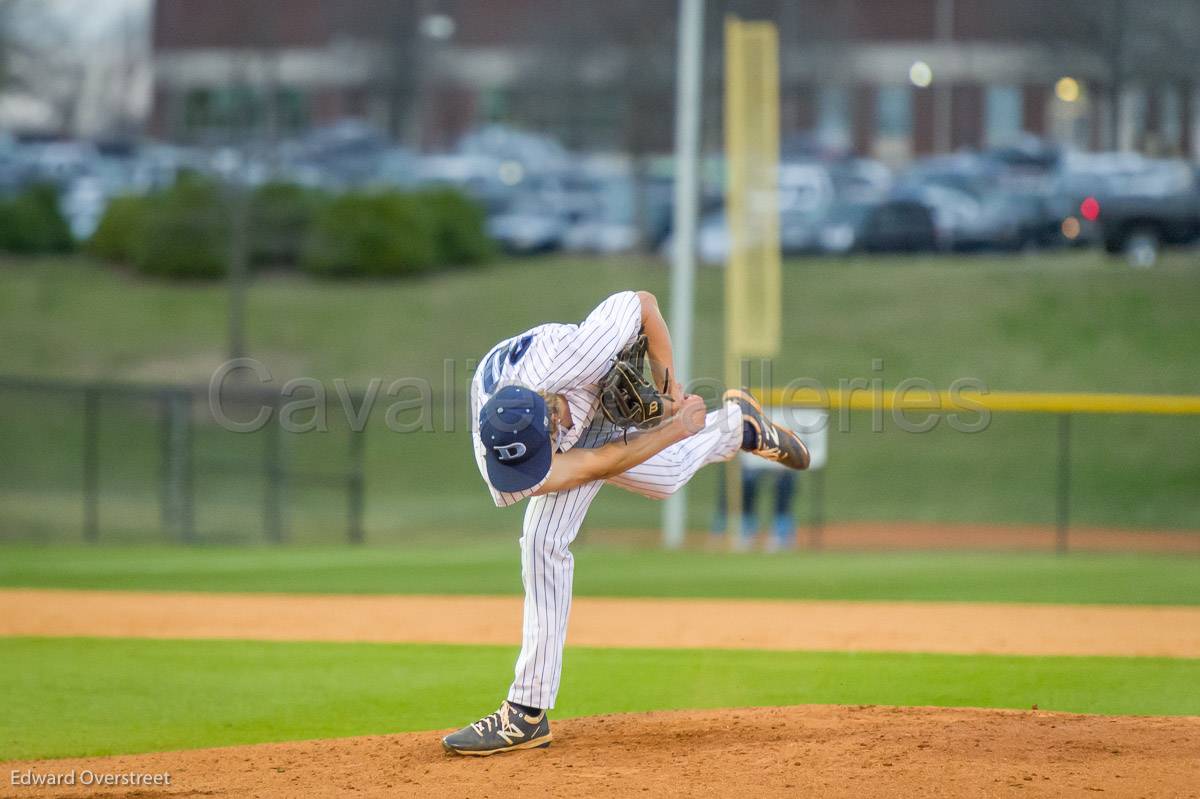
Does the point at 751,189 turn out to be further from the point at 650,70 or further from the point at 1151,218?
the point at 650,70

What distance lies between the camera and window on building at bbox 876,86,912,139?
40531 mm

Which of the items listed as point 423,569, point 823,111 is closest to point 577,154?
point 823,111

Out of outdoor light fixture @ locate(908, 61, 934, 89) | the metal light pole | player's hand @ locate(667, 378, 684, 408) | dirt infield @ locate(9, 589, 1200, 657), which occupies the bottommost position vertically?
dirt infield @ locate(9, 589, 1200, 657)

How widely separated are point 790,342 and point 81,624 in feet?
66.8

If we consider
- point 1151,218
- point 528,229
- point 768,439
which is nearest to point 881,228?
point 1151,218

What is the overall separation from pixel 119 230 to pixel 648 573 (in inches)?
944

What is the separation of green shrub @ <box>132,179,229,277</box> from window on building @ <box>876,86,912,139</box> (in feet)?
64.6

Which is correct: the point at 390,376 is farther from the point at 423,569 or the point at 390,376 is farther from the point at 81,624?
the point at 81,624

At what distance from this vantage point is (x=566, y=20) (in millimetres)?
35656

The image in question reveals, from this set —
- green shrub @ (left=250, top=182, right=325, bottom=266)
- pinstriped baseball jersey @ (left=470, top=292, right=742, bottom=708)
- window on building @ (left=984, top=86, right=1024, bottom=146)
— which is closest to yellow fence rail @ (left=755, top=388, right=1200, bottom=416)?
pinstriped baseball jersey @ (left=470, top=292, right=742, bottom=708)

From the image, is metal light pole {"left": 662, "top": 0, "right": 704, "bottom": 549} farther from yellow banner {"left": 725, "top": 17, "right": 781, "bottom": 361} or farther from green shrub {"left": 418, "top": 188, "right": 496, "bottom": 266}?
green shrub {"left": 418, "top": 188, "right": 496, "bottom": 266}

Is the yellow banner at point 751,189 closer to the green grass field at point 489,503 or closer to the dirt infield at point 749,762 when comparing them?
the green grass field at point 489,503

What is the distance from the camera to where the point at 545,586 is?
517 cm

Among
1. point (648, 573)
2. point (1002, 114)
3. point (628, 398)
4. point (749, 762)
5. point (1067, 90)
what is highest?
point (1002, 114)
